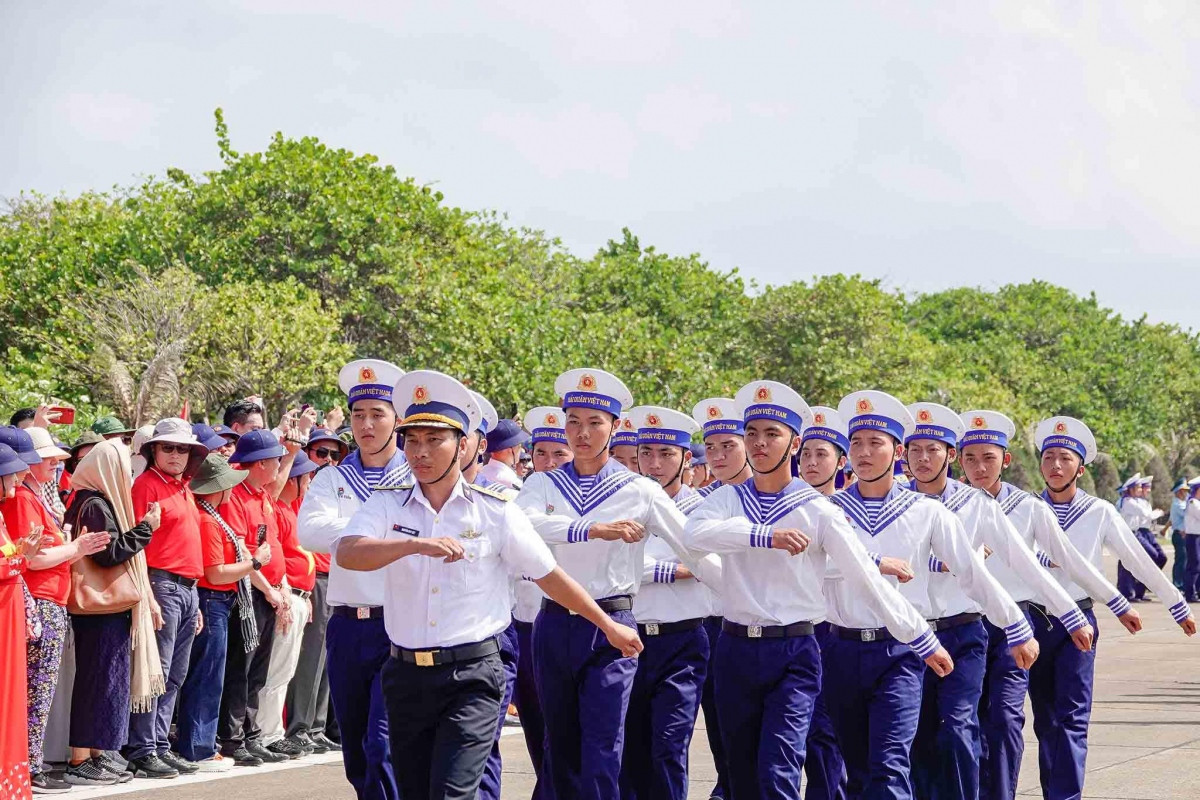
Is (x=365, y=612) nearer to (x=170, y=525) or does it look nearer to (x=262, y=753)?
(x=170, y=525)

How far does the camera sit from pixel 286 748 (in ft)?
36.4

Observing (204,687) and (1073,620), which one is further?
(204,687)

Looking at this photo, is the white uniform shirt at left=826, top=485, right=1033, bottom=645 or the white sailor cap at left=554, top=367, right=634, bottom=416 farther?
the white sailor cap at left=554, top=367, right=634, bottom=416

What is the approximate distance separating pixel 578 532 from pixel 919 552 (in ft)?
5.36

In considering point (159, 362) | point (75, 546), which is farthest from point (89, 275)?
point (75, 546)

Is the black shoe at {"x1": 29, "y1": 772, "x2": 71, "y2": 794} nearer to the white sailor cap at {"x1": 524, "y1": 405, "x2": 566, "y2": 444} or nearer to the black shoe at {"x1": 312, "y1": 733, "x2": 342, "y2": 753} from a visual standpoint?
the black shoe at {"x1": 312, "y1": 733, "x2": 342, "y2": 753}

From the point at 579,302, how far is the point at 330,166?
1329 centimetres

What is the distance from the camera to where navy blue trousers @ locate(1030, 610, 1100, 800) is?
8.96 metres

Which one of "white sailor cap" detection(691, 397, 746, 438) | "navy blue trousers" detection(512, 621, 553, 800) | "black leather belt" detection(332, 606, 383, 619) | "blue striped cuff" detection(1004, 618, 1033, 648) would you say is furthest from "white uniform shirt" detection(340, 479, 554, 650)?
"white sailor cap" detection(691, 397, 746, 438)

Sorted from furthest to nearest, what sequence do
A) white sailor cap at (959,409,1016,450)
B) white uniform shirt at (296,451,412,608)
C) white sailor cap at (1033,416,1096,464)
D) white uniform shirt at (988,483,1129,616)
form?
white sailor cap at (1033,416,1096,464) → white sailor cap at (959,409,1016,450) → white uniform shirt at (988,483,1129,616) → white uniform shirt at (296,451,412,608)

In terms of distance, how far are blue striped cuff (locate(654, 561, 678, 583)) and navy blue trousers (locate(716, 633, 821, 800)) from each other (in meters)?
1.04

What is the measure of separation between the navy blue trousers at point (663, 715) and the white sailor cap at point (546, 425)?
2188 mm

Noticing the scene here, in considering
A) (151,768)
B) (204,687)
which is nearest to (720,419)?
(204,687)

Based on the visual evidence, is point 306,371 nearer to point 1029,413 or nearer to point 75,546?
point 75,546
